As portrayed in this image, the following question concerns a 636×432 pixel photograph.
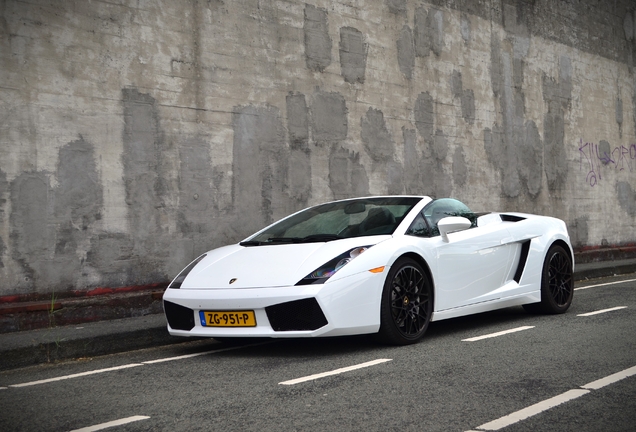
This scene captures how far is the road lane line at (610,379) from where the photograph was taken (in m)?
4.46

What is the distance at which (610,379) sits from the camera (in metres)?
4.65

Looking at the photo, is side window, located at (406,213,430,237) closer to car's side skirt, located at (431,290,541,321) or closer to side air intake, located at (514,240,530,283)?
car's side skirt, located at (431,290,541,321)

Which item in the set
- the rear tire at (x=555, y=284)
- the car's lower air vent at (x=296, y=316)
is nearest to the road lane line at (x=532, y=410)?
the car's lower air vent at (x=296, y=316)

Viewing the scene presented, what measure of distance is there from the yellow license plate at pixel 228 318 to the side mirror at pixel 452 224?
195 centimetres

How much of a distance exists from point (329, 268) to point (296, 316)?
1.46 ft

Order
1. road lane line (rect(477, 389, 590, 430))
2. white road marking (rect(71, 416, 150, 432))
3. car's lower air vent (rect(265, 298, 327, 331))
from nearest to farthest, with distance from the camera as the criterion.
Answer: road lane line (rect(477, 389, 590, 430)) < white road marking (rect(71, 416, 150, 432)) < car's lower air vent (rect(265, 298, 327, 331))

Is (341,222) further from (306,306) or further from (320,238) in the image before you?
(306,306)

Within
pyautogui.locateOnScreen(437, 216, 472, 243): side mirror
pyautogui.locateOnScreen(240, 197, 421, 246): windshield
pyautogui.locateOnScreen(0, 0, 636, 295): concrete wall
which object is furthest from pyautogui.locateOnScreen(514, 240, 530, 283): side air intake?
pyautogui.locateOnScreen(0, 0, 636, 295): concrete wall

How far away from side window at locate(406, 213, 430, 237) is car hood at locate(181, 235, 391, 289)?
0.37 m

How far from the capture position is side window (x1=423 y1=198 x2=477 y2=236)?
691 centimetres

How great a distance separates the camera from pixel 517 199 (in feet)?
51.2

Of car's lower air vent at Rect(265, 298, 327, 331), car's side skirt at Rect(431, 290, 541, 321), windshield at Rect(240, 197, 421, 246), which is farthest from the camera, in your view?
car's side skirt at Rect(431, 290, 541, 321)

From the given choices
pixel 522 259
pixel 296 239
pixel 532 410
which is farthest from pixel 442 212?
pixel 532 410

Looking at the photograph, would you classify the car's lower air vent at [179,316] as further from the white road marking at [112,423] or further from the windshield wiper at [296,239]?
the white road marking at [112,423]
